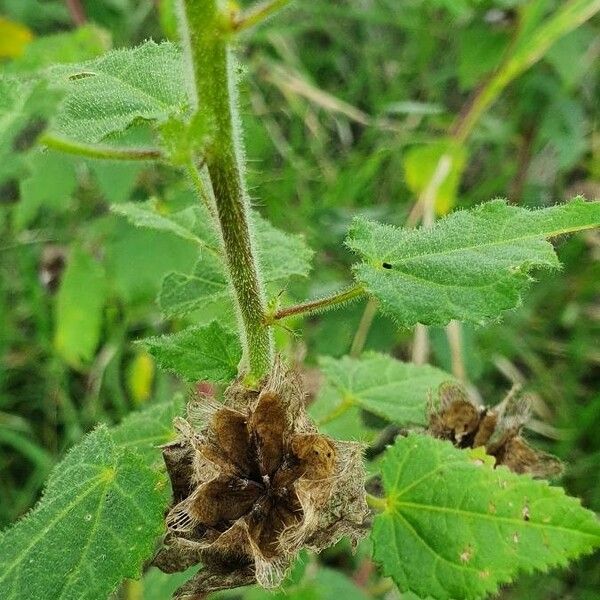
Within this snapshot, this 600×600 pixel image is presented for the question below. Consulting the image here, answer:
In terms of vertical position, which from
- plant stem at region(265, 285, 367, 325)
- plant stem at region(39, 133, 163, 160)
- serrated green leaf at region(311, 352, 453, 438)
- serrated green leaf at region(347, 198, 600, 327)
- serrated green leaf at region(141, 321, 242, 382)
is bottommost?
serrated green leaf at region(311, 352, 453, 438)

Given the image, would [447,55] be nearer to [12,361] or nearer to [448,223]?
[12,361]


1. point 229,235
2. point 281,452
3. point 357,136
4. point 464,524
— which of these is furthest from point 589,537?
point 357,136

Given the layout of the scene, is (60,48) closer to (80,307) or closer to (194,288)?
(80,307)

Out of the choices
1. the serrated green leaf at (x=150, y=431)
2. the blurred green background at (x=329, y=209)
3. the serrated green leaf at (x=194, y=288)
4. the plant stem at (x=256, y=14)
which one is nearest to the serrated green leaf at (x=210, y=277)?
the serrated green leaf at (x=194, y=288)

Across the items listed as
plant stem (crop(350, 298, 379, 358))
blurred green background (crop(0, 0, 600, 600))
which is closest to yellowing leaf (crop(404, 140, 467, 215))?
blurred green background (crop(0, 0, 600, 600))

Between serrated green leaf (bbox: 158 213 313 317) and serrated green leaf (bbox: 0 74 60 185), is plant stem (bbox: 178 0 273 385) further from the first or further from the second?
serrated green leaf (bbox: 158 213 313 317)
